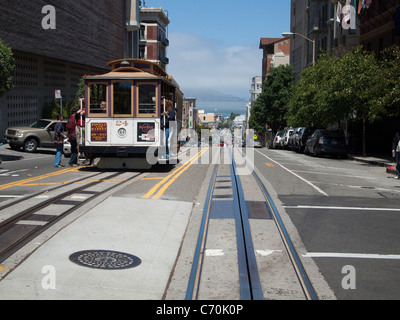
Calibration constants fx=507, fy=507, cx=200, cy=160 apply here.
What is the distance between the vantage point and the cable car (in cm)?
1616

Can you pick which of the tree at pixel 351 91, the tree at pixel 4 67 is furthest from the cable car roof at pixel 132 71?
the tree at pixel 351 91

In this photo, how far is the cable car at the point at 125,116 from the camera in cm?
1616

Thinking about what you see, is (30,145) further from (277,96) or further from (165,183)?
(277,96)

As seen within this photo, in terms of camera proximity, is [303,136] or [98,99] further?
[303,136]

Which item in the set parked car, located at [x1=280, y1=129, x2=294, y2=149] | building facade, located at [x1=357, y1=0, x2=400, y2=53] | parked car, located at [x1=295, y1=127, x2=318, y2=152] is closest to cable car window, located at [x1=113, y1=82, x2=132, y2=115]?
building facade, located at [x1=357, y1=0, x2=400, y2=53]

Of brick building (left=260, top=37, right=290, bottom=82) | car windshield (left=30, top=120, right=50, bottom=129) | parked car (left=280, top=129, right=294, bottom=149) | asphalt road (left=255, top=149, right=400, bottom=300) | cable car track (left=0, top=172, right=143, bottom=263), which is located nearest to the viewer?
asphalt road (left=255, top=149, right=400, bottom=300)

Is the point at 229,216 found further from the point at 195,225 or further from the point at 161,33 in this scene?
the point at 161,33

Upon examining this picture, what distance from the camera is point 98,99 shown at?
1641cm

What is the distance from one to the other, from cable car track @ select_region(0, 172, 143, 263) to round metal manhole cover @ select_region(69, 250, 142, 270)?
0.89 m

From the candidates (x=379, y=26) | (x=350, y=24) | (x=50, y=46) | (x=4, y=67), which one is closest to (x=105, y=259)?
(x=4, y=67)

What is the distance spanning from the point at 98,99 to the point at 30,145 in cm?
1116

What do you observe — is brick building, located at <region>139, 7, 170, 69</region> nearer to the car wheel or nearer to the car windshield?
the car windshield

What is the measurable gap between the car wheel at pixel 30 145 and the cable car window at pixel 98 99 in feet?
36.0
